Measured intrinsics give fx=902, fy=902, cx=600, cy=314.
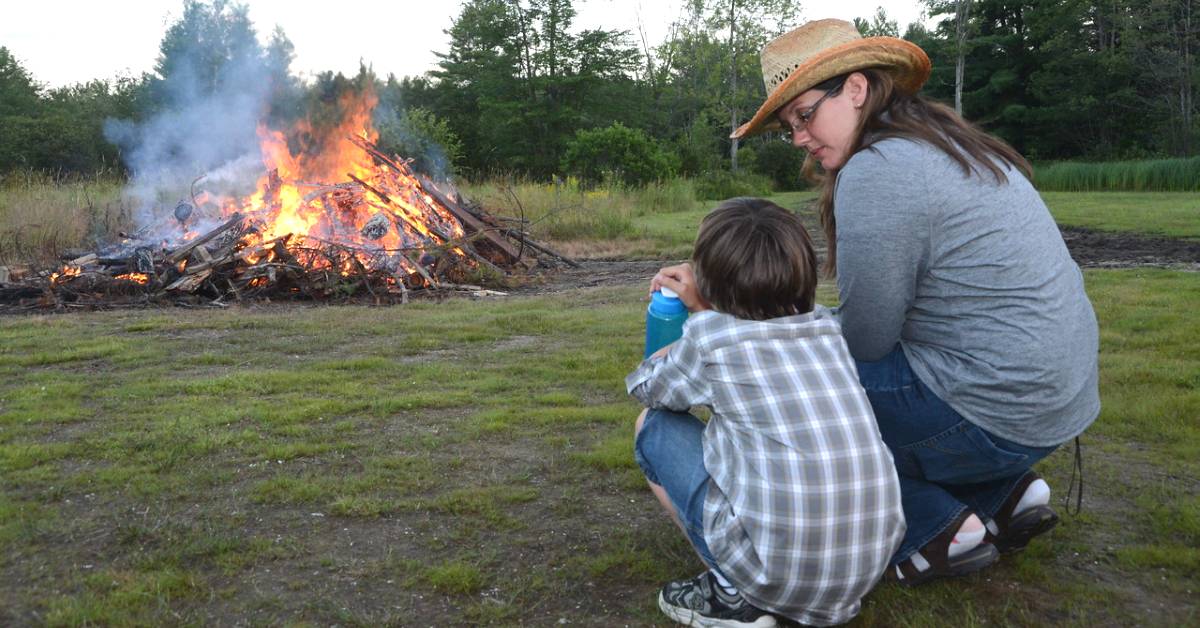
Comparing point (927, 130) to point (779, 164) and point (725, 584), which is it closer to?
point (725, 584)

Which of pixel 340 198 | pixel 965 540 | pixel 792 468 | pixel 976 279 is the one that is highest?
pixel 340 198

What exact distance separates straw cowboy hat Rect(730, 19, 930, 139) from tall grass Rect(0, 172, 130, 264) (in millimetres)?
9553

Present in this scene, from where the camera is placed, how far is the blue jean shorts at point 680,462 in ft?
7.63

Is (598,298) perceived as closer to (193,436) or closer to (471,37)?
(193,436)

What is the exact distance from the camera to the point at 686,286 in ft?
8.29

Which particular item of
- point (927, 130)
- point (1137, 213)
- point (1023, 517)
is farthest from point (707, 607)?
point (1137, 213)

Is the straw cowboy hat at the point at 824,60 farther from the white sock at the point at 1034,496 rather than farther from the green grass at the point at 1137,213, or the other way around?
the green grass at the point at 1137,213

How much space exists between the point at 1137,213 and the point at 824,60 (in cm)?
1444

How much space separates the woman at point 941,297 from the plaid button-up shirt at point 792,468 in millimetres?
269

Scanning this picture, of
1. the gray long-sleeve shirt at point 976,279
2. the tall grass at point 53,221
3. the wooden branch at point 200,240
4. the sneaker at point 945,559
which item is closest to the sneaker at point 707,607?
the sneaker at point 945,559

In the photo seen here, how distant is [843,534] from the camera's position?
2.10 m

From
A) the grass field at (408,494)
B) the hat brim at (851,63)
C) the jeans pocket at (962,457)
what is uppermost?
the hat brim at (851,63)

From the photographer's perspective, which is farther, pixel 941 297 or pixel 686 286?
pixel 686 286

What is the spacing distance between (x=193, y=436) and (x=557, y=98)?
135 feet
